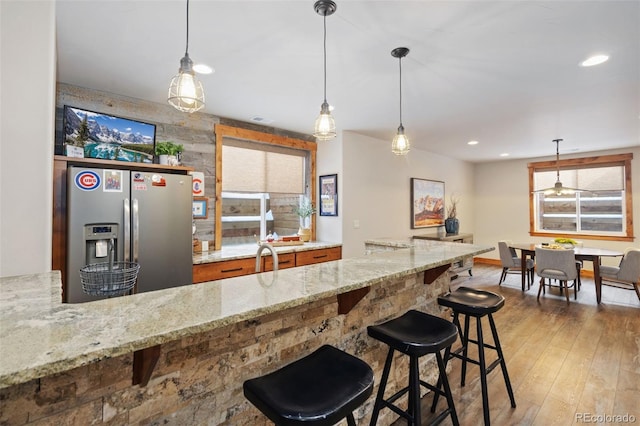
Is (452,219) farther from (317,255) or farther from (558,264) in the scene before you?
(317,255)

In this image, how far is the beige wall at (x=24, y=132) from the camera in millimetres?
1438

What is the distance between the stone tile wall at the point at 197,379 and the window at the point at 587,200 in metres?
6.89

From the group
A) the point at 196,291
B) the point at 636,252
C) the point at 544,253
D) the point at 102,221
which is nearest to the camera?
the point at 196,291

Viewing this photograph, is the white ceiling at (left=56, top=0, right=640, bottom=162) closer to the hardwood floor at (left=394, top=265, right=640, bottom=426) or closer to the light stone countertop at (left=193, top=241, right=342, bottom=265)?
the light stone countertop at (left=193, top=241, right=342, bottom=265)

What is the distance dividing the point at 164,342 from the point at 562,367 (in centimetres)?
330

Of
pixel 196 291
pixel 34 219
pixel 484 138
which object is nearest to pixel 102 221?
pixel 34 219

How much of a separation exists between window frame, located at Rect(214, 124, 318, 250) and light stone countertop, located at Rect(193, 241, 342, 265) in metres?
0.25

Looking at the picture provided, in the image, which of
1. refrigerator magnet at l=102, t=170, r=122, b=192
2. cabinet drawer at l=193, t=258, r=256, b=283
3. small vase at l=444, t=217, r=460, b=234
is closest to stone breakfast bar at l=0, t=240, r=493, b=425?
refrigerator magnet at l=102, t=170, r=122, b=192

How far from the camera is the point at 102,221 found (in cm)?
254

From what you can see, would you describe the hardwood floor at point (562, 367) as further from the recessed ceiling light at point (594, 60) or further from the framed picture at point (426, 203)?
the recessed ceiling light at point (594, 60)

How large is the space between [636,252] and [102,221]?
6.32 metres

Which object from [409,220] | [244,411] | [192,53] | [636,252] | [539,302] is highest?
[192,53]

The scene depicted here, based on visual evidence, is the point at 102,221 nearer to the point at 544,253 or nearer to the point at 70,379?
the point at 70,379

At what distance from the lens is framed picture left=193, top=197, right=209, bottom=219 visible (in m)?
3.59
